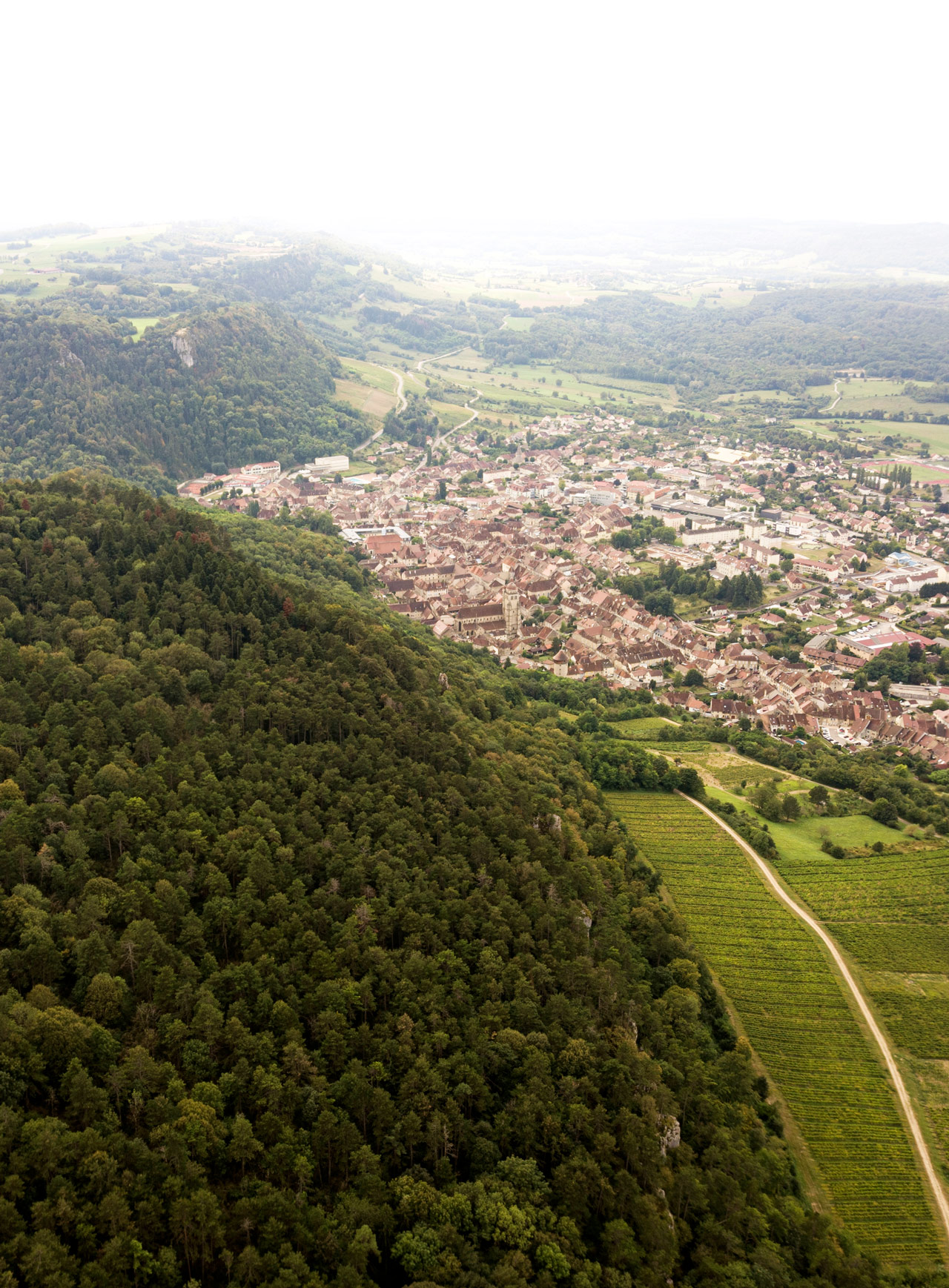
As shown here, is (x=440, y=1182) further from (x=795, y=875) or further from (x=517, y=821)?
(x=795, y=875)

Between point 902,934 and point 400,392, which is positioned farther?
point 400,392

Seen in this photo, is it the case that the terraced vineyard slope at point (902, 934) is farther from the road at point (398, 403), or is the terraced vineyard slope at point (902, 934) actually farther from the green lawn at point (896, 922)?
the road at point (398, 403)

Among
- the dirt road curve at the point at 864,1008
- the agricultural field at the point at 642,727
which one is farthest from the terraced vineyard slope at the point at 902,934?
the agricultural field at the point at 642,727

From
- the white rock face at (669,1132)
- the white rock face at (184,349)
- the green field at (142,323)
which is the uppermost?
the green field at (142,323)

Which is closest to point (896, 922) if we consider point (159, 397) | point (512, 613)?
point (512, 613)

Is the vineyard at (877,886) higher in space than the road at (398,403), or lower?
lower

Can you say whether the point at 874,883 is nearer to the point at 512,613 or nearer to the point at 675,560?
the point at 512,613

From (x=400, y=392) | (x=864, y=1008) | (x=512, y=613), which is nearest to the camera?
(x=864, y=1008)
